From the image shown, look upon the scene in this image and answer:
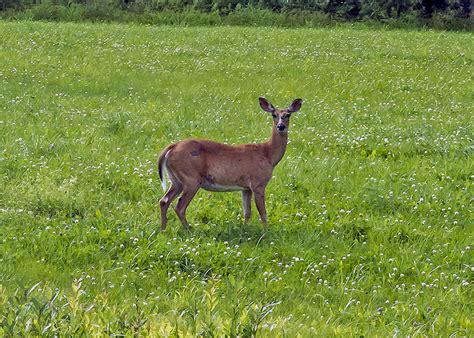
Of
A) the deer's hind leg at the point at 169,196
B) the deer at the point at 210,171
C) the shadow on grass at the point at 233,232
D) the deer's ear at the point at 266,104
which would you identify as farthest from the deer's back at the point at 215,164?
the deer's ear at the point at 266,104

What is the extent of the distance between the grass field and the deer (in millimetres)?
259

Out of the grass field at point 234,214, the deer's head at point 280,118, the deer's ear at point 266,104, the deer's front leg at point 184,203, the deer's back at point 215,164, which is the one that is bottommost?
the grass field at point 234,214

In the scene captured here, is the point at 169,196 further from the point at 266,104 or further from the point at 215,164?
the point at 266,104

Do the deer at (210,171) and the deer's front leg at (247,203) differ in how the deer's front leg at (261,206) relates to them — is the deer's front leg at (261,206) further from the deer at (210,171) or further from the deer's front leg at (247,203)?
the deer's front leg at (247,203)

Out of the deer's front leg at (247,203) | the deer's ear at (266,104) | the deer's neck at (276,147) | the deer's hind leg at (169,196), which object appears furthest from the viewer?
the deer's ear at (266,104)

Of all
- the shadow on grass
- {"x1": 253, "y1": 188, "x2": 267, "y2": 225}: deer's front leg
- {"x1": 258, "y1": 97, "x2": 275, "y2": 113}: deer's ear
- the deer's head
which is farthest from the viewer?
{"x1": 258, "y1": 97, "x2": 275, "y2": 113}: deer's ear

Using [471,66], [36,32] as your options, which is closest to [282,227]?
[471,66]

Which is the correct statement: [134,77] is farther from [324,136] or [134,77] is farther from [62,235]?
[62,235]

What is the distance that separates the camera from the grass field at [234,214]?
258 inches

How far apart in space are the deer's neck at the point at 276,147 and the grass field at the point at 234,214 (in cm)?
51

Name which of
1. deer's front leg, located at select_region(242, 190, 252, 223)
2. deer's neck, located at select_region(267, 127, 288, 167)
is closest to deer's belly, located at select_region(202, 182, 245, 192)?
deer's front leg, located at select_region(242, 190, 252, 223)

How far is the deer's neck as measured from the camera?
9.63m

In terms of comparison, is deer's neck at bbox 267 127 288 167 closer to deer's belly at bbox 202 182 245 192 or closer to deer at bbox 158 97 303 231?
deer at bbox 158 97 303 231

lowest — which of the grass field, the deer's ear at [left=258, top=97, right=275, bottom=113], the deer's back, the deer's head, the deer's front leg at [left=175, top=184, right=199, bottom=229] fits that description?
the grass field
